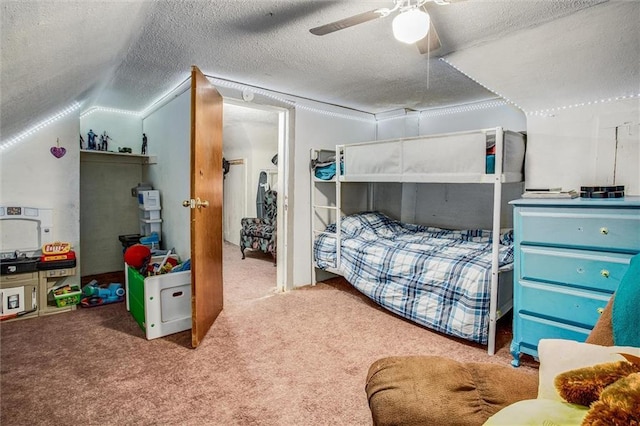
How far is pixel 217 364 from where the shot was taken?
213 cm

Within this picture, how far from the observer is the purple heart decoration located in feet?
10.2

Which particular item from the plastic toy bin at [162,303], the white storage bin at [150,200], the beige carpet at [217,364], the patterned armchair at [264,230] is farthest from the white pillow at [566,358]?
the patterned armchair at [264,230]

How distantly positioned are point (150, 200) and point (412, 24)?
11.0 feet

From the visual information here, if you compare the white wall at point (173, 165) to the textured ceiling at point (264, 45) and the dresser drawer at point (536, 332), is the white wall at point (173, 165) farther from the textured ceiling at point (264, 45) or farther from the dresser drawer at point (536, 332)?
the dresser drawer at point (536, 332)

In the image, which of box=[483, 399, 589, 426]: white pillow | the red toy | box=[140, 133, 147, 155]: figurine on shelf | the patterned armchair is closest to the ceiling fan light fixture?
box=[483, 399, 589, 426]: white pillow

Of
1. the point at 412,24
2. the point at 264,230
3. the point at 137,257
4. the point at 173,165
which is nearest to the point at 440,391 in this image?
the point at 412,24

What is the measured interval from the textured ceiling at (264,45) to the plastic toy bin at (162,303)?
1.36m

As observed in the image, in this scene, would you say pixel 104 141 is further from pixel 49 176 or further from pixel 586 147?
pixel 586 147

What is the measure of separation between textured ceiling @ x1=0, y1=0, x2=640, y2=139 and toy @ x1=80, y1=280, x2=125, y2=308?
1.55 m

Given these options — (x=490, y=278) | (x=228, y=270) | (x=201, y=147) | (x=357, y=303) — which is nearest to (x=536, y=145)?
(x=490, y=278)

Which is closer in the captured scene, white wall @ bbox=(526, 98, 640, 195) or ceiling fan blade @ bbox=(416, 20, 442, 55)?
ceiling fan blade @ bbox=(416, 20, 442, 55)

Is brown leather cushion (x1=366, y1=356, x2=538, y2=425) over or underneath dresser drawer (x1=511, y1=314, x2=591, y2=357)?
over

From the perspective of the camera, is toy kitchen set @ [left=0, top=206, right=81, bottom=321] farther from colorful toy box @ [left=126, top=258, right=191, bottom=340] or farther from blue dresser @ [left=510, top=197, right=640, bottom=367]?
blue dresser @ [left=510, top=197, right=640, bottom=367]

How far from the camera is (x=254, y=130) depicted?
5160 millimetres
